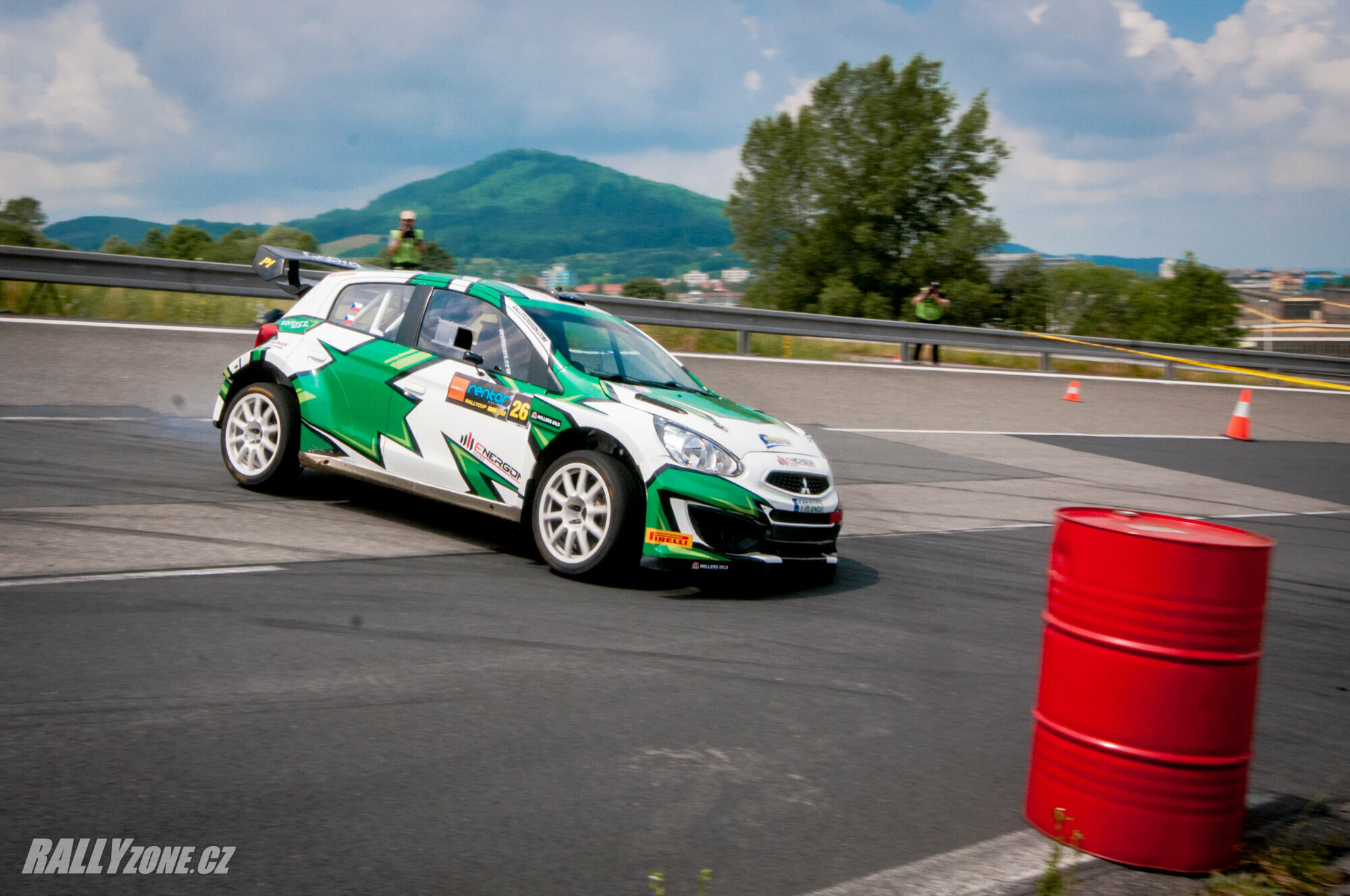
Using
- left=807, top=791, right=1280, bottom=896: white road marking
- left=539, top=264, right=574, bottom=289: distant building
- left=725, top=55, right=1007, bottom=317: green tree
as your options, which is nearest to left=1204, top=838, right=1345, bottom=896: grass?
left=807, top=791, right=1280, bottom=896: white road marking

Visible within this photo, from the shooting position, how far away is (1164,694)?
10.3ft

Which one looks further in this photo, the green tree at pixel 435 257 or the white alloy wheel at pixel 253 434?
the green tree at pixel 435 257

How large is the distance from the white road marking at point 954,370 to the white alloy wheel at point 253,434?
30.6ft

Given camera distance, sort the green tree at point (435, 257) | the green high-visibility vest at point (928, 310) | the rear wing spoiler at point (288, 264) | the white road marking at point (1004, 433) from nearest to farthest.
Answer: the rear wing spoiler at point (288, 264) < the green tree at point (435, 257) < the white road marking at point (1004, 433) < the green high-visibility vest at point (928, 310)

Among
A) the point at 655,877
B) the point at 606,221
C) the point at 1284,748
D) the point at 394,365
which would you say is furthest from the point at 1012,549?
the point at 606,221

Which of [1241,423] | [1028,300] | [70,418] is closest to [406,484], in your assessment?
[70,418]

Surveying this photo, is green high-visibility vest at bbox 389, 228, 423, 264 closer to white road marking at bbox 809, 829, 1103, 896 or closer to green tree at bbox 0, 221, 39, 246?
green tree at bbox 0, 221, 39, 246

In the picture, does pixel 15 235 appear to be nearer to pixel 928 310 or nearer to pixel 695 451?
pixel 695 451

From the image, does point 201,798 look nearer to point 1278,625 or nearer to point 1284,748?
point 1284,748

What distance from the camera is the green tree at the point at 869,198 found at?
132ft

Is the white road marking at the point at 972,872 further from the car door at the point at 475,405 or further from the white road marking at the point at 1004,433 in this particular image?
the white road marking at the point at 1004,433

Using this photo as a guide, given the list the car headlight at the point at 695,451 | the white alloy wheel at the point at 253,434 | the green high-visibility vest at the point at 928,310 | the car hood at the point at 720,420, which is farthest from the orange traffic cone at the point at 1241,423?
the white alloy wheel at the point at 253,434

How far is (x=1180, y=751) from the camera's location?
3.14 metres

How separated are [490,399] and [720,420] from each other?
140cm
